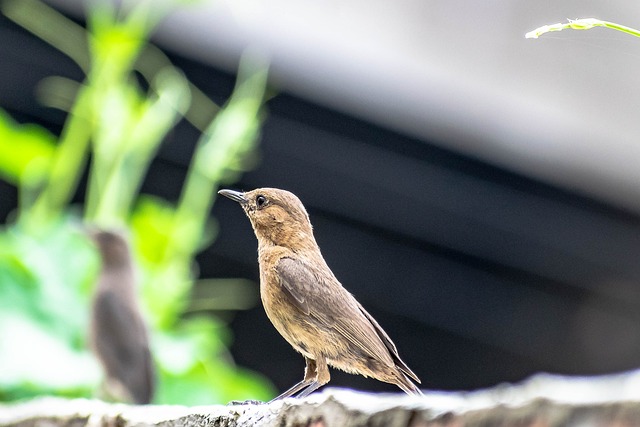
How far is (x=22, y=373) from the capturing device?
13.5ft

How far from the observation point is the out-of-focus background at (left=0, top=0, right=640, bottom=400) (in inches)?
227

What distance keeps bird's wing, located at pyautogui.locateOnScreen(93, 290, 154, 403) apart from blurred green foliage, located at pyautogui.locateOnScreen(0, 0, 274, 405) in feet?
0.35

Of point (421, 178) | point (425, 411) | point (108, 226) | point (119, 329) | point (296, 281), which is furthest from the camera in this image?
point (421, 178)

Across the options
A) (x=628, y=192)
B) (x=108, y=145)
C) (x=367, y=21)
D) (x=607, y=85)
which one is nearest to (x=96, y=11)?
(x=108, y=145)

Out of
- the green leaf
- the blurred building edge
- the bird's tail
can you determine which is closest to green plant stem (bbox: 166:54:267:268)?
the blurred building edge

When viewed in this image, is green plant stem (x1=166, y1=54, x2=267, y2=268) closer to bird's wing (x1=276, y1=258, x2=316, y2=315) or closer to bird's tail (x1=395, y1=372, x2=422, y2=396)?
bird's wing (x1=276, y1=258, x2=316, y2=315)

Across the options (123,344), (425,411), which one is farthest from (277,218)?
(123,344)

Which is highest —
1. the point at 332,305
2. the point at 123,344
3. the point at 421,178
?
the point at 421,178

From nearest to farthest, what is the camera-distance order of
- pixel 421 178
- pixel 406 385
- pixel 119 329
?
pixel 406 385 → pixel 119 329 → pixel 421 178

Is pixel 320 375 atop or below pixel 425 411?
atop

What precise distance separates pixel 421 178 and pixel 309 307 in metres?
3.92

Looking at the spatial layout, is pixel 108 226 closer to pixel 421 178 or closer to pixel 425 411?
pixel 421 178

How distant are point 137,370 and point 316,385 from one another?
2379 mm

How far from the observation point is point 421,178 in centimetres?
590
